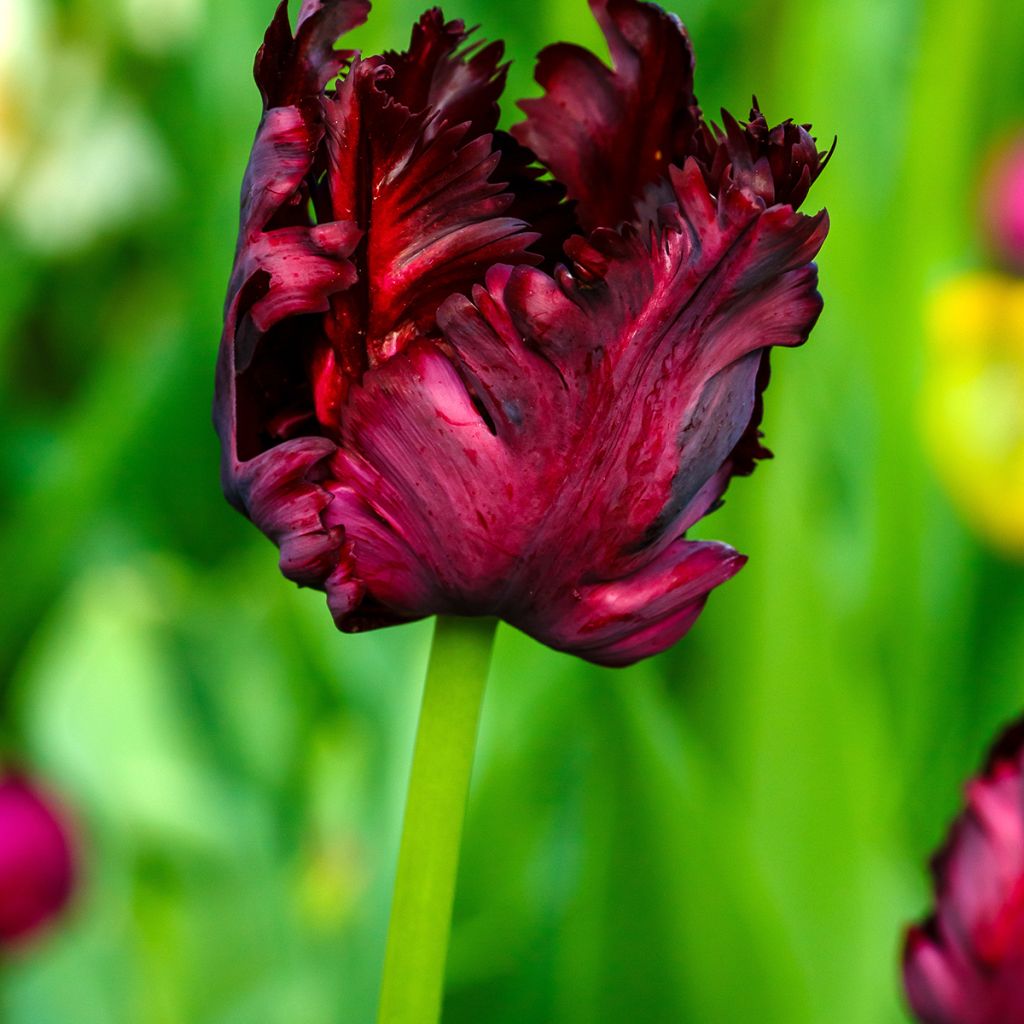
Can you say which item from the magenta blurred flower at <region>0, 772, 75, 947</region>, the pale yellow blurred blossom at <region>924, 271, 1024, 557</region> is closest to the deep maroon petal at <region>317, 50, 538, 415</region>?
the magenta blurred flower at <region>0, 772, 75, 947</region>

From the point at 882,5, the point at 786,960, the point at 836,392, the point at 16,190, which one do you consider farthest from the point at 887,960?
the point at 16,190

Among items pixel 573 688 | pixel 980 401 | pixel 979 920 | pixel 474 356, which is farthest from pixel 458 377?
pixel 980 401

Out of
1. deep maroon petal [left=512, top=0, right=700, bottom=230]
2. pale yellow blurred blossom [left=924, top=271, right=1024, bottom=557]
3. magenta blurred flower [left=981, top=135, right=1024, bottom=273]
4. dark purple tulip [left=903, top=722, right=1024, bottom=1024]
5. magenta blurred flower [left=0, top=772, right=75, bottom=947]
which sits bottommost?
magenta blurred flower [left=0, top=772, right=75, bottom=947]

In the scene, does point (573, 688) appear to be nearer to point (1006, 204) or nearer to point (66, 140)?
point (1006, 204)

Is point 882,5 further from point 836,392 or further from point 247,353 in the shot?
point 247,353

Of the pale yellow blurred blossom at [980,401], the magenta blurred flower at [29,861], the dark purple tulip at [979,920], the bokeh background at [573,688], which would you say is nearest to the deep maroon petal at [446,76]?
the dark purple tulip at [979,920]

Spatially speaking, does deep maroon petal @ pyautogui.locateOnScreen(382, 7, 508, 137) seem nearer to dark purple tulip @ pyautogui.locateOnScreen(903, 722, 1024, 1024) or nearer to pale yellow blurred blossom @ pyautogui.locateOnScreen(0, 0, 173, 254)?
dark purple tulip @ pyautogui.locateOnScreen(903, 722, 1024, 1024)
